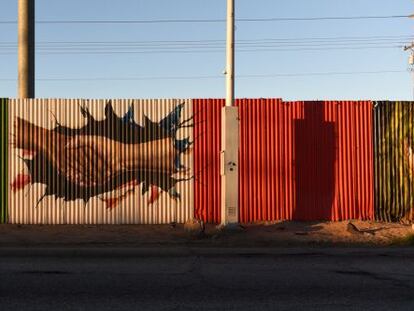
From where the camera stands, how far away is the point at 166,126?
16.1 m

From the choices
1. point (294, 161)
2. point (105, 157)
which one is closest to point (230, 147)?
point (294, 161)

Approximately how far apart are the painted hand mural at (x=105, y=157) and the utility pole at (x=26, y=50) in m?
3.21

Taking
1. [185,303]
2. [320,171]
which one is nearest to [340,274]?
[185,303]

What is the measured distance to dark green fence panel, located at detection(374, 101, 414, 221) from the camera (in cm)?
1647

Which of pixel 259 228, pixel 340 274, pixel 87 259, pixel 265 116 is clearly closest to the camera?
pixel 340 274

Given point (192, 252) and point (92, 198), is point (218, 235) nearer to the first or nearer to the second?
point (192, 252)

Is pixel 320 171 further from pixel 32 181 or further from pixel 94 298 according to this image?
pixel 94 298

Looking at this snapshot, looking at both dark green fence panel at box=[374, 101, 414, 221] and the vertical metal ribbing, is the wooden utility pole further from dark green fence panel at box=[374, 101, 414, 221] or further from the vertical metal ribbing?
dark green fence panel at box=[374, 101, 414, 221]

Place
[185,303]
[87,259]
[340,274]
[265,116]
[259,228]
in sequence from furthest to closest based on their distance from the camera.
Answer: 1. [265,116]
2. [259,228]
3. [87,259]
4. [340,274]
5. [185,303]

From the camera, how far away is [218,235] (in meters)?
14.2

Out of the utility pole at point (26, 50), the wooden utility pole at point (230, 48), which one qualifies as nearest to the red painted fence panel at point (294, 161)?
the wooden utility pole at point (230, 48)

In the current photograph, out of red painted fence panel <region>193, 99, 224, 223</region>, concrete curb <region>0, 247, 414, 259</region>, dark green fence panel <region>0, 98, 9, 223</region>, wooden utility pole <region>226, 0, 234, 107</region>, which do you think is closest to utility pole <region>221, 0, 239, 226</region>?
wooden utility pole <region>226, 0, 234, 107</region>

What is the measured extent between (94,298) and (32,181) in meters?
8.96

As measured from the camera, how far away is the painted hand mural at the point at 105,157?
1582cm
